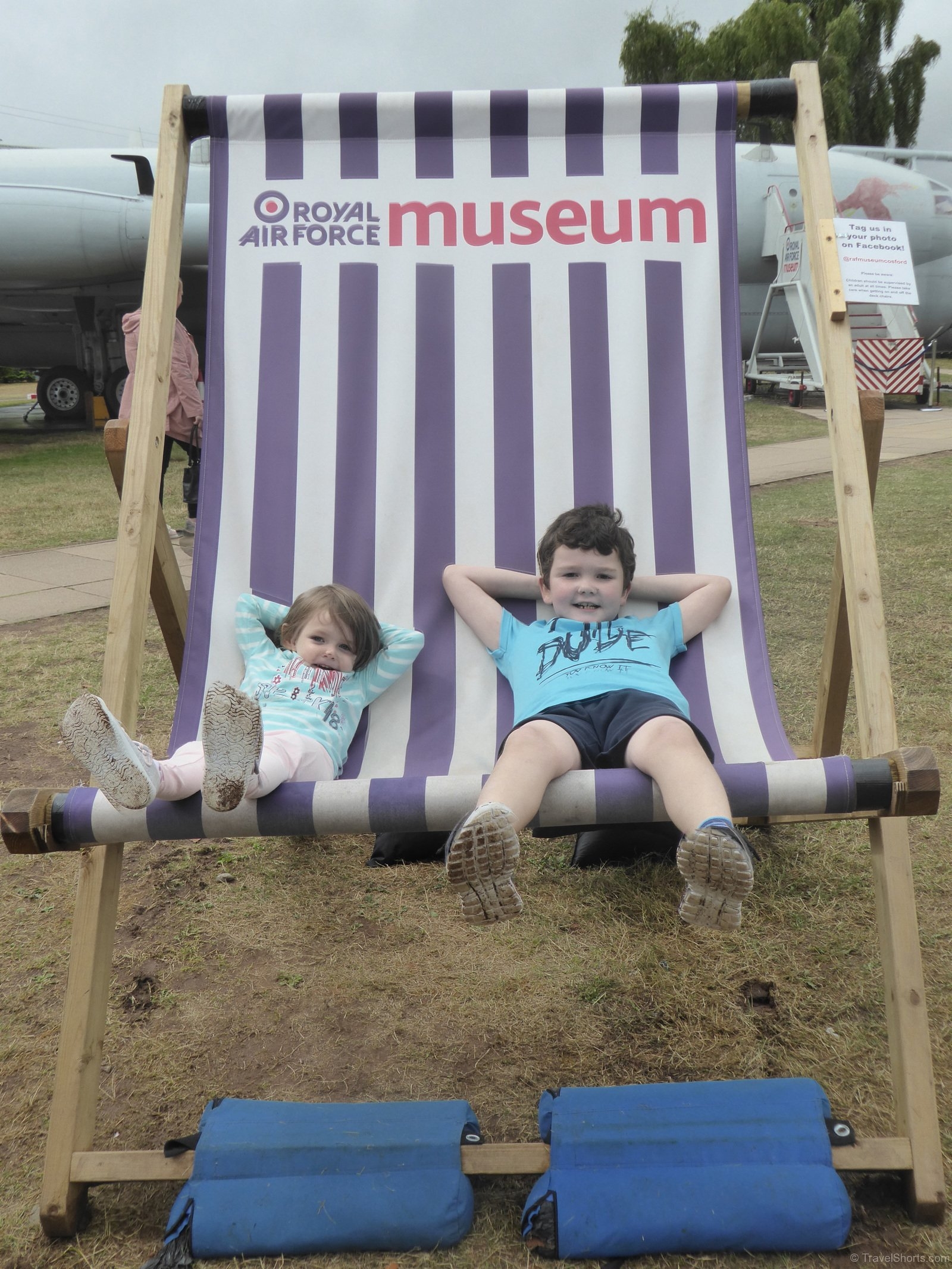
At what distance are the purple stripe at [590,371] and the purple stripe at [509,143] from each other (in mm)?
273

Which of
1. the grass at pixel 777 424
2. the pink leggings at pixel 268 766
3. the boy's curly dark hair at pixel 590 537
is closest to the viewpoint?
the pink leggings at pixel 268 766

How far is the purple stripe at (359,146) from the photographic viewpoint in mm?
2344

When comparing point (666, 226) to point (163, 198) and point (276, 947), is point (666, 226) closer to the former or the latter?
point (163, 198)

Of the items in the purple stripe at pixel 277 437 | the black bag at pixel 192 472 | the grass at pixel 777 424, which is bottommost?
the purple stripe at pixel 277 437

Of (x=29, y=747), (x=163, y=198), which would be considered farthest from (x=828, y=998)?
(x=29, y=747)

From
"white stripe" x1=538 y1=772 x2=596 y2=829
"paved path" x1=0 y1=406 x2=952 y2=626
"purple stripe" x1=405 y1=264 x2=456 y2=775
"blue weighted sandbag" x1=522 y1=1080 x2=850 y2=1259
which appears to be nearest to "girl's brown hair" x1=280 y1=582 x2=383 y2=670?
"purple stripe" x1=405 y1=264 x2=456 y2=775

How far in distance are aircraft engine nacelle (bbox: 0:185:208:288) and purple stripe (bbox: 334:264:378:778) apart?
9.42m

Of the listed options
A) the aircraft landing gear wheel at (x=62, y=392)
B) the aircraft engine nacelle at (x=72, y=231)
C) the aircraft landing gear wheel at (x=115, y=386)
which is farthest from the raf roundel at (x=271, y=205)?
the aircraft landing gear wheel at (x=62, y=392)

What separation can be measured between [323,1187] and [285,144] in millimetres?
2177

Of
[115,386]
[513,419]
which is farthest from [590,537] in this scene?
[115,386]

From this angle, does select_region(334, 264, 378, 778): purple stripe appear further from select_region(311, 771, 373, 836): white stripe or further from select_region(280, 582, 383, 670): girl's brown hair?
select_region(311, 771, 373, 836): white stripe

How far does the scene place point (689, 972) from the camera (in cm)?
197

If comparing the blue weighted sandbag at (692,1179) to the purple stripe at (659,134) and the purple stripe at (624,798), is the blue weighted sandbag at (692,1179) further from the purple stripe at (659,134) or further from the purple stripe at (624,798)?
the purple stripe at (659,134)

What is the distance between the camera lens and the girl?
1356mm
